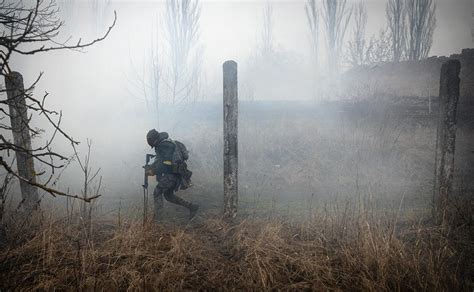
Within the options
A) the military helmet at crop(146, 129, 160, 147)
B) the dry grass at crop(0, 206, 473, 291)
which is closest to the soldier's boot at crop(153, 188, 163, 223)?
the military helmet at crop(146, 129, 160, 147)

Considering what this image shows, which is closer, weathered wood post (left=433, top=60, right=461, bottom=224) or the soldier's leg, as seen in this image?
weathered wood post (left=433, top=60, right=461, bottom=224)

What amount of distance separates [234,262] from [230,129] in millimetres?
2122

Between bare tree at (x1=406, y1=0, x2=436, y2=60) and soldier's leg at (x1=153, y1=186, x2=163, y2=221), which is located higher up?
bare tree at (x1=406, y1=0, x2=436, y2=60)

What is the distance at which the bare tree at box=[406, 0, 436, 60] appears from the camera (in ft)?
58.8

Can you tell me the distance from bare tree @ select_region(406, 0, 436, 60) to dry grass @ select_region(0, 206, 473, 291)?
18499mm

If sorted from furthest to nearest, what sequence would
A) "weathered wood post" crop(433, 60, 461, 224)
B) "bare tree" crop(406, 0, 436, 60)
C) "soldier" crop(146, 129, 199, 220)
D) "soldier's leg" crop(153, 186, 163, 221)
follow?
"bare tree" crop(406, 0, 436, 60)
"soldier's leg" crop(153, 186, 163, 221)
"soldier" crop(146, 129, 199, 220)
"weathered wood post" crop(433, 60, 461, 224)

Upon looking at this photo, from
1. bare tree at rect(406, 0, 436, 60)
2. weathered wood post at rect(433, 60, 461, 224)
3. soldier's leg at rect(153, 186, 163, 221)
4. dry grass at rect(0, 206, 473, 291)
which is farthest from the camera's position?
bare tree at rect(406, 0, 436, 60)

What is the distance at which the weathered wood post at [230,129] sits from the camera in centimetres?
479

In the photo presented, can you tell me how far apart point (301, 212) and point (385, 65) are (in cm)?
1621

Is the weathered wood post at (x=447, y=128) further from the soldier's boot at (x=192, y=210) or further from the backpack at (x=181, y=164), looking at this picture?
the backpack at (x=181, y=164)

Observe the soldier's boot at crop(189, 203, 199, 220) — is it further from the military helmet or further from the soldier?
the military helmet

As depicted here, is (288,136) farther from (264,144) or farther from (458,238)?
(458,238)

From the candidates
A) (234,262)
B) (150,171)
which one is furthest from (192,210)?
(234,262)

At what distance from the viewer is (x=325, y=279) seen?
2941 millimetres
